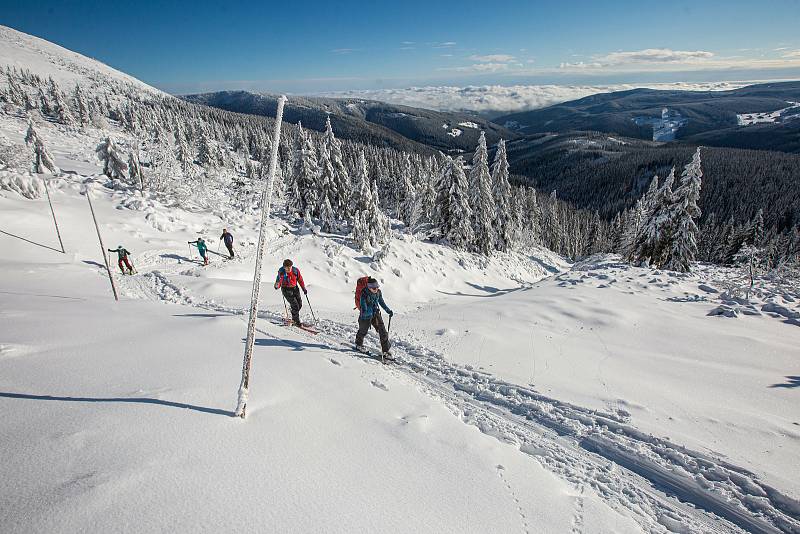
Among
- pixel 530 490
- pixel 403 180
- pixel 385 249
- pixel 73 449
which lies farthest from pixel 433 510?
pixel 403 180

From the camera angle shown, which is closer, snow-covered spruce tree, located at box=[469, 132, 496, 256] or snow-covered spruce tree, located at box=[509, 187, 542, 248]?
snow-covered spruce tree, located at box=[469, 132, 496, 256]

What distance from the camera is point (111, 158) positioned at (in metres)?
40.0

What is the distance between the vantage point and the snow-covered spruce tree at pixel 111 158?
128 ft

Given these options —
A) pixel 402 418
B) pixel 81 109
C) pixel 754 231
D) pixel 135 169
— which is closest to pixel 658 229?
pixel 754 231

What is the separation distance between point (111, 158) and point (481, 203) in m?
42.6

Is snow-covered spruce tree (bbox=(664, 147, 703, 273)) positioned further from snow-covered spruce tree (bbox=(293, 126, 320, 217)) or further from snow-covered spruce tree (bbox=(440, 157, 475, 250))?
snow-covered spruce tree (bbox=(293, 126, 320, 217))

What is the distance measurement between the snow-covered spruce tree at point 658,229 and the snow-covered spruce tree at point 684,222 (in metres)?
0.40

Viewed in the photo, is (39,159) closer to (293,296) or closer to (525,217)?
(293,296)

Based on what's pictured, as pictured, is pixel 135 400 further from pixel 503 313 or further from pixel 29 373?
pixel 503 313

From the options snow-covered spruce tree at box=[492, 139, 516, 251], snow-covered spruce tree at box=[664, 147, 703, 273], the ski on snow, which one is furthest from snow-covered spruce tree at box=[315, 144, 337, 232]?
snow-covered spruce tree at box=[664, 147, 703, 273]

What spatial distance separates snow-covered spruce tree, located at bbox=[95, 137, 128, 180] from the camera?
39.1 metres

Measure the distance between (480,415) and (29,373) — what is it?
7.02m

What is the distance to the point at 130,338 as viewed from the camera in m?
6.98

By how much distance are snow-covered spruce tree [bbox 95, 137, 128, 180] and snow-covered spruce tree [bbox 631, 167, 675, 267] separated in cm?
5546
